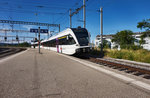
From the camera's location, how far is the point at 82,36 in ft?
35.4

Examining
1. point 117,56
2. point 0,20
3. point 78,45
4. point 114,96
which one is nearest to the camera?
point 114,96

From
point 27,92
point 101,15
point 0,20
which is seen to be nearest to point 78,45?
point 101,15

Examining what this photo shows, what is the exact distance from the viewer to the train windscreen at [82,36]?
10.4 m

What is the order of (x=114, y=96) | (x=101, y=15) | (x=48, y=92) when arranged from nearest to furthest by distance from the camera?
(x=114, y=96) < (x=48, y=92) < (x=101, y=15)

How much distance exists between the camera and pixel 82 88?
3303mm

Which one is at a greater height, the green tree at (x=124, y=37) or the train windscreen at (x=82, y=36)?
the green tree at (x=124, y=37)

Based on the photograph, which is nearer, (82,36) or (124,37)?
(82,36)

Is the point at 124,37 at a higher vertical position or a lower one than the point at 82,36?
higher

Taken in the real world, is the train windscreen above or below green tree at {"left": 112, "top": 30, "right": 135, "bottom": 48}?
below

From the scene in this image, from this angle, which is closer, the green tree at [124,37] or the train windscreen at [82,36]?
the train windscreen at [82,36]

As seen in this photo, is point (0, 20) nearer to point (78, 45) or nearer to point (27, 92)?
point (78, 45)

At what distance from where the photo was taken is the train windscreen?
1038 centimetres

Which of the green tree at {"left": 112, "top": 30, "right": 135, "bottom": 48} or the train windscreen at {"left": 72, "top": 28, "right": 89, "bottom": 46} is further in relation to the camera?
the green tree at {"left": 112, "top": 30, "right": 135, "bottom": 48}

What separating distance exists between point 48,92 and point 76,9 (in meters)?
15.5
